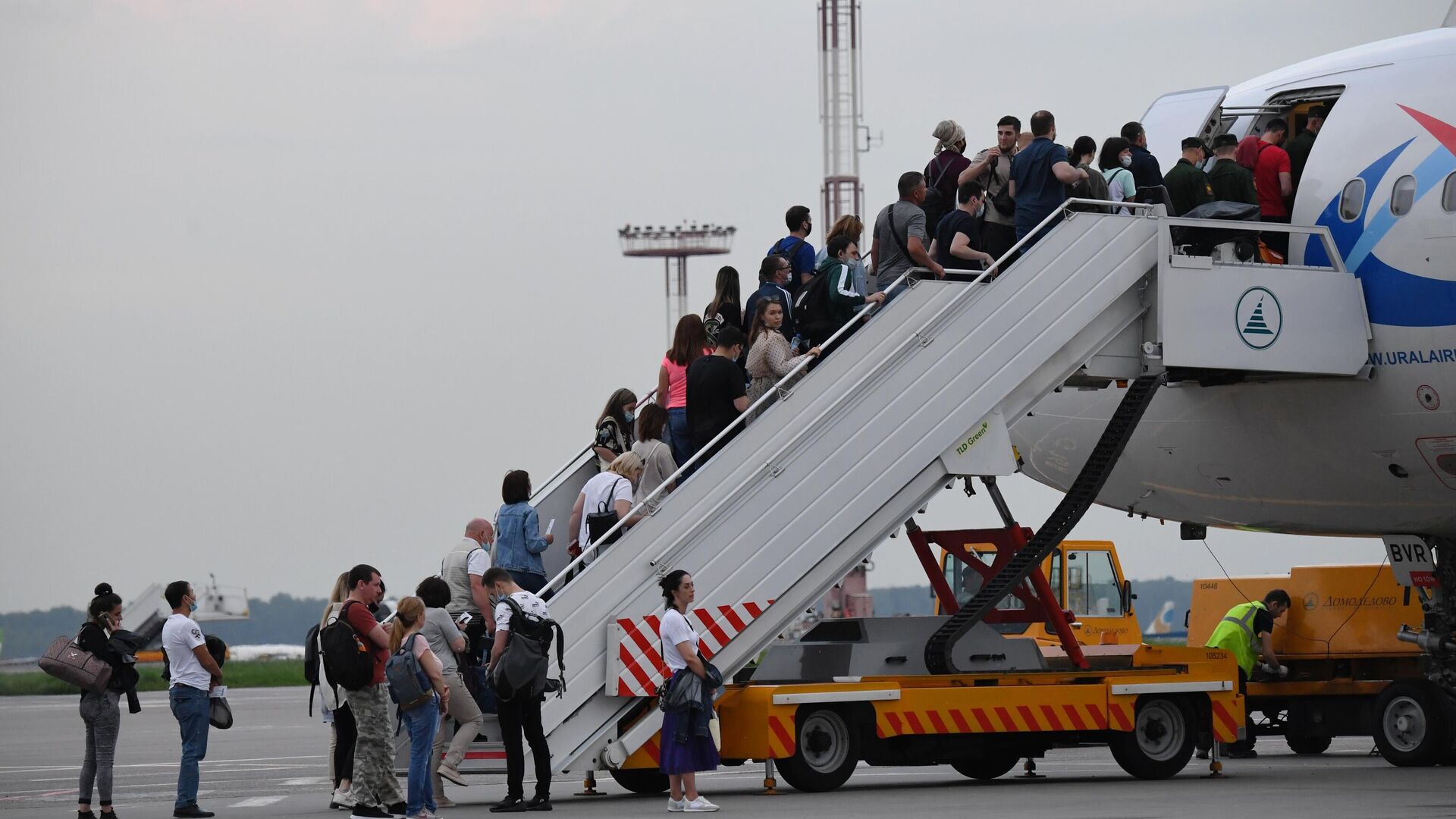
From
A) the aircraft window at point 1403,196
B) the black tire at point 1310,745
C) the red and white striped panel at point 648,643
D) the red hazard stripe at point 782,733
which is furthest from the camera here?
the black tire at point 1310,745

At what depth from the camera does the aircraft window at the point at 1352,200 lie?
50.7ft

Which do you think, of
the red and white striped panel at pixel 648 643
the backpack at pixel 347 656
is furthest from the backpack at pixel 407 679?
the red and white striped panel at pixel 648 643

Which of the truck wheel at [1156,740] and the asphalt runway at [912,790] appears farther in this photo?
the truck wheel at [1156,740]

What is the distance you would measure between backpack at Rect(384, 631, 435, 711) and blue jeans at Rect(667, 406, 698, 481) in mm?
3475

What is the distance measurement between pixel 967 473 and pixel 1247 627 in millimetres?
5911

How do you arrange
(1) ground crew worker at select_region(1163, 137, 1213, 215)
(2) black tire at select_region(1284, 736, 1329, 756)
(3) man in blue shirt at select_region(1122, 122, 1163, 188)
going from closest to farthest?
(1) ground crew worker at select_region(1163, 137, 1213, 215) < (3) man in blue shirt at select_region(1122, 122, 1163, 188) < (2) black tire at select_region(1284, 736, 1329, 756)

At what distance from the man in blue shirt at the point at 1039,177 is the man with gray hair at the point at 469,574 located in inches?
210

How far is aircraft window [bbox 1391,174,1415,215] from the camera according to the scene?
1509 centimetres

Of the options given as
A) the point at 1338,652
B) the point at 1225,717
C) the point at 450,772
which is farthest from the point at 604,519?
the point at 1338,652

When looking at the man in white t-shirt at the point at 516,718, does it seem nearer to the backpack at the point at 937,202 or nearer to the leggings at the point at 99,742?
the leggings at the point at 99,742

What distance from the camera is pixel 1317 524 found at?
17125 millimetres

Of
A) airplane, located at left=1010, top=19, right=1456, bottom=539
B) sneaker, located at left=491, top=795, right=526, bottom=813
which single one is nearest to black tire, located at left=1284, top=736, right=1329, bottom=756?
airplane, located at left=1010, top=19, right=1456, bottom=539

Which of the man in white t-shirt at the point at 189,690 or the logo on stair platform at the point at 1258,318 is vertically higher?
the logo on stair platform at the point at 1258,318

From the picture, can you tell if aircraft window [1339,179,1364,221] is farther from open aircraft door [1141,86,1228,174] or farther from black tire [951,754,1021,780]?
black tire [951,754,1021,780]
